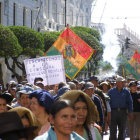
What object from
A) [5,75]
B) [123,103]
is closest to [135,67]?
[5,75]

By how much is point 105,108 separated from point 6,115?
7.53 m

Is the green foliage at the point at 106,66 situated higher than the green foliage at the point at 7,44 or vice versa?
the green foliage at the point at 7,44

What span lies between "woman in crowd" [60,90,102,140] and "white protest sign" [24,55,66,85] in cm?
610

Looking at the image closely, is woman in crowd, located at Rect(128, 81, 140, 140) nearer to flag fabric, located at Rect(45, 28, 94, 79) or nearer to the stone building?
flag fabric, located at Rect(45, 28, 94, 79)

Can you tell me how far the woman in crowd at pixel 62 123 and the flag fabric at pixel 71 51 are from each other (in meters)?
10.3

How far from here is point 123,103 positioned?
1083 cm

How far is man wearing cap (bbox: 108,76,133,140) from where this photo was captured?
1080 cm

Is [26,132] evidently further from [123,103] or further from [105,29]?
[105,29]

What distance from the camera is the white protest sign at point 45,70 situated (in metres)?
11.0

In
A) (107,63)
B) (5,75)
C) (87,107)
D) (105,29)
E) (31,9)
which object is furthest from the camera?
(105,29)

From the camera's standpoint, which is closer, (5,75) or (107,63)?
(5,75)

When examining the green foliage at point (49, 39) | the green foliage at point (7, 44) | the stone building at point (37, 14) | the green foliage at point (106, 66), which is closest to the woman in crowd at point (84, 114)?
the green foliage at point (7, 44)

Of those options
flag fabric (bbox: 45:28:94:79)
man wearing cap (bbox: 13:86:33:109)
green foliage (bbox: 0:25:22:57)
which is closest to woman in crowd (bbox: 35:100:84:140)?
man wearing cap (bbox: 13:86:33:109)

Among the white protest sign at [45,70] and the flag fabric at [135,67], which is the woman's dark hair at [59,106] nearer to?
the white protest sign at [45,70]
